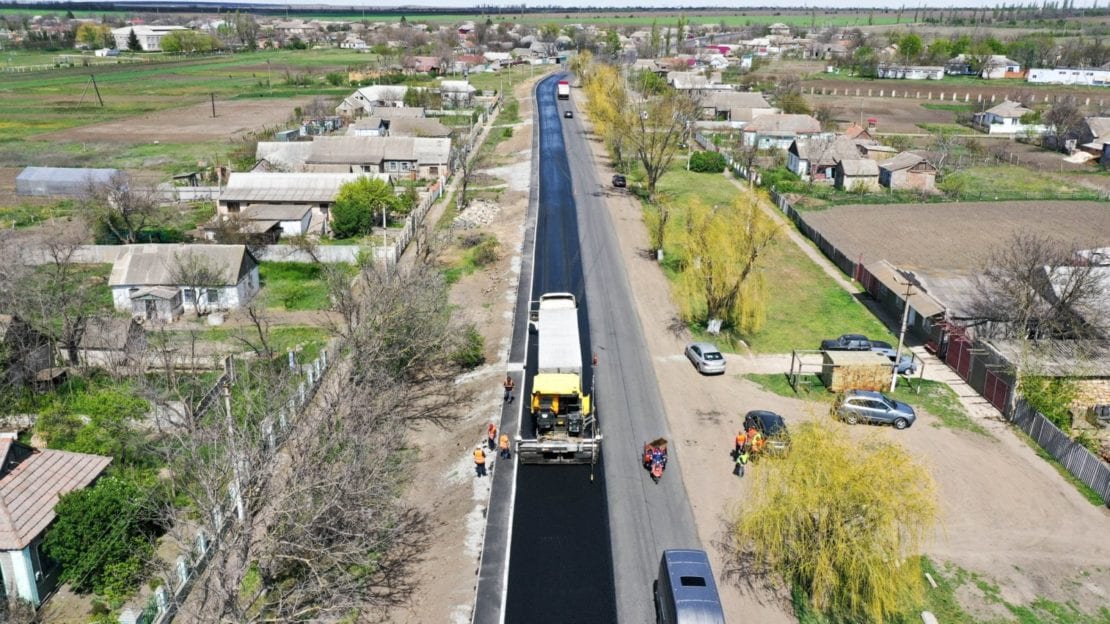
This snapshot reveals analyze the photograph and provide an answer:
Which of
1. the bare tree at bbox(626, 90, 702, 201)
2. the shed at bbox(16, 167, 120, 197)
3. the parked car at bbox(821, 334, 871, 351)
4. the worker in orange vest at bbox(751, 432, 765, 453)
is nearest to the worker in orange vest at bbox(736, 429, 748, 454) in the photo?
the worker in orange vest at bbox(751, 432, 765, 453)

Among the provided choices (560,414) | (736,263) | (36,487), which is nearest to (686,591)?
(560,414)

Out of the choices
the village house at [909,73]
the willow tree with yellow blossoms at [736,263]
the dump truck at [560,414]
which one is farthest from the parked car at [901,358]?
the village house at [909,73]

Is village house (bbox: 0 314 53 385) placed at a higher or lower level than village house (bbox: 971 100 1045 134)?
lower

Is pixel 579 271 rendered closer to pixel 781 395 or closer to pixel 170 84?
pixel 781 395

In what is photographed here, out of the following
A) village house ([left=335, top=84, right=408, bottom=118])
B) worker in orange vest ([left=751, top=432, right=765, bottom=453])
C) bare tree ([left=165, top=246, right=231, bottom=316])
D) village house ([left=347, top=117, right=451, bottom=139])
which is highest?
village house ([left=335, top=84, right=408, bottom=118])

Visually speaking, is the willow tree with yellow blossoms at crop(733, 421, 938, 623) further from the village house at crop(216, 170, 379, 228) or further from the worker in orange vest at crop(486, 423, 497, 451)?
the village house at crop(216, 170, 379, 228)
